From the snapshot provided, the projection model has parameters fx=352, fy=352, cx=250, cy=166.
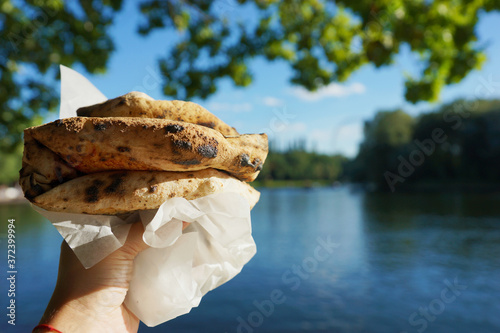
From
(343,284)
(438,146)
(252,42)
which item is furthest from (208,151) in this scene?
(438,146)

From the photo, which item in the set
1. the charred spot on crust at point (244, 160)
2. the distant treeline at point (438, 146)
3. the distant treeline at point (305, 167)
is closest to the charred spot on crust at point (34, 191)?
the charred spot on crust at point (244, 160)

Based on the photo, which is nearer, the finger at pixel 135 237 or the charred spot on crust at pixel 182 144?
the charred spot on crust at pixel 182 144

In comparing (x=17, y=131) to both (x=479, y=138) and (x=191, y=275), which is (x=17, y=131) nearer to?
(x=191, y=275)

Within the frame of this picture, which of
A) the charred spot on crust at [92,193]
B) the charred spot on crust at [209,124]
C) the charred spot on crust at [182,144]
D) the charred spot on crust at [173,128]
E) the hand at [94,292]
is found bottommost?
the hand at [94,292]

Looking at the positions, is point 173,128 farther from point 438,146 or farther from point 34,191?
point 438,146

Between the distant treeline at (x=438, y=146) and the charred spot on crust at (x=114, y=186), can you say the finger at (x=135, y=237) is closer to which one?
the charred spot on crust at (x=114, y=186)

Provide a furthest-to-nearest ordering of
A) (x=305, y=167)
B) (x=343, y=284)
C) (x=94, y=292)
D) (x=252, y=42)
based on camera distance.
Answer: (x=305, y=167) < (x=343, y=284) < (x=252, y=42) < (x=94, y=292)

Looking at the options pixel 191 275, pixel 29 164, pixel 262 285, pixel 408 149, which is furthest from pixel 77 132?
pixel 408 149
